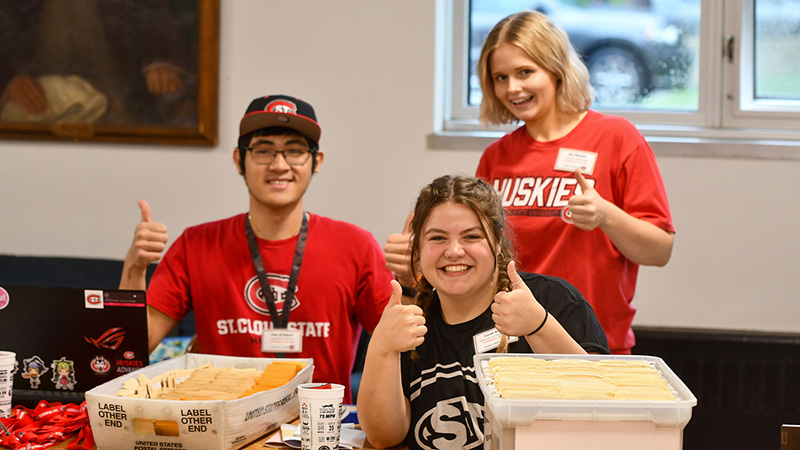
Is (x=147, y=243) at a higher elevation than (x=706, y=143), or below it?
below

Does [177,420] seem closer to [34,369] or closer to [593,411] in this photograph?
[34,369]

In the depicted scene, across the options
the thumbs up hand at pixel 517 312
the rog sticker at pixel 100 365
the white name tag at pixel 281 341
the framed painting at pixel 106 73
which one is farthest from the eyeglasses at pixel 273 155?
the framed painting at pixel 106 73

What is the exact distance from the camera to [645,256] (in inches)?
90.2

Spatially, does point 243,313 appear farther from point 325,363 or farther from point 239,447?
point 239,447

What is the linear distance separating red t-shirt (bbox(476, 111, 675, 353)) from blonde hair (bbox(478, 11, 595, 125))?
0.12 metres

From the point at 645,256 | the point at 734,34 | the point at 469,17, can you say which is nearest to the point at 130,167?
the point at 469,17

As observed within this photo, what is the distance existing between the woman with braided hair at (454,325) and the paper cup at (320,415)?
0.34 ft

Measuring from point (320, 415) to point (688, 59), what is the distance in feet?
9.64

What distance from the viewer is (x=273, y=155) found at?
93.2 inches

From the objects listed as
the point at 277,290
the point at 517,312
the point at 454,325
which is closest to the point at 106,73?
the point at 277,290

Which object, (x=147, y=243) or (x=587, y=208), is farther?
(x=147, y=243)

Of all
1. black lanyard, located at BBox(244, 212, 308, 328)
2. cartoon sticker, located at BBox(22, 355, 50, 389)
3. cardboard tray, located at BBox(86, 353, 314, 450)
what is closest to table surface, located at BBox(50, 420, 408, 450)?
cardboard tray, located at BBox(86, 353, 314, 450)

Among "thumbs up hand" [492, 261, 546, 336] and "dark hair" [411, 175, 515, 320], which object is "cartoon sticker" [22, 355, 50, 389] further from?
"thumbs up hand" [492, 261, 546, 336]

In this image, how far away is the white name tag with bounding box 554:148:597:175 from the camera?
7.75 ft
